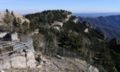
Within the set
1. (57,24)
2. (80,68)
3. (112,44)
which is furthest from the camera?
(57,24)

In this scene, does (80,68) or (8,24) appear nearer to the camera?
(80,68)

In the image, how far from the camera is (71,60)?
161 ft

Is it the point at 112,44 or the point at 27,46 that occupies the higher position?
the point at 27,46

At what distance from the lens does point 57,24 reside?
4235 inches

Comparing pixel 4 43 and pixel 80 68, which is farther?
pixel 80 68

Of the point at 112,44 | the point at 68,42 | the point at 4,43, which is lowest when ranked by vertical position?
the point at 112,44

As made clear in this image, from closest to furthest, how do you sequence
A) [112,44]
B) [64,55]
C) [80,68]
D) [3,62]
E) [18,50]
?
1. [3,62]
2. [18,50]
3. [80,68]
4. [64,55]
5. [112,44]

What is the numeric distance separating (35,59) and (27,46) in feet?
6.36

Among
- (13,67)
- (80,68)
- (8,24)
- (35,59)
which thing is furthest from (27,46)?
(8,24)

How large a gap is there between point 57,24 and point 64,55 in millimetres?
56228

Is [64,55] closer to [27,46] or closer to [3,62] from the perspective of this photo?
[27,46]

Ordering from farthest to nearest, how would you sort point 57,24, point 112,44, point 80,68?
point 57,24
point 112,44
point 80,68

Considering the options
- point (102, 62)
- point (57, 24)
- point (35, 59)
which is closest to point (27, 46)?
point (35, 59)

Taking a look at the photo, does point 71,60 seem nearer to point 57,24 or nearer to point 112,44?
point 112,44
